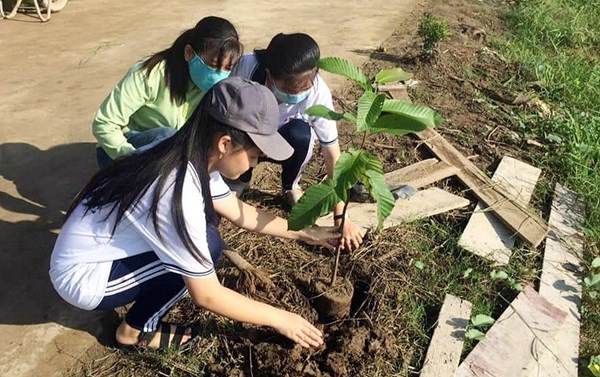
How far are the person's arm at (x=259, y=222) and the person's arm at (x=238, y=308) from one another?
45 cm

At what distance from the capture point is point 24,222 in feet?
10.5

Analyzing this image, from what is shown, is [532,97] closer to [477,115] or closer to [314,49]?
[477,115]

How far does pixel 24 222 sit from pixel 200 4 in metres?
4.47

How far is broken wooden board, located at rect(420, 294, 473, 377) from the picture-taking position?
249 centimetres

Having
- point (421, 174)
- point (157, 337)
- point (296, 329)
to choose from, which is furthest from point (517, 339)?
point (157, 337)

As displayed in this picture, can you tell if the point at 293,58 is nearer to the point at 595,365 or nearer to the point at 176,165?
the point at 176,165

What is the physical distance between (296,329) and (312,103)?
1280 millimetres

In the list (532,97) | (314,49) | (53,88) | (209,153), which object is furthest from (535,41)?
(209,153)

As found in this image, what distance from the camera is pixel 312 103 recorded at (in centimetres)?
293

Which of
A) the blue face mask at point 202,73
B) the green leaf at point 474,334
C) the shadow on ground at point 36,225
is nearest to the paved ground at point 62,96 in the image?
the shadow on ground at point 36,225

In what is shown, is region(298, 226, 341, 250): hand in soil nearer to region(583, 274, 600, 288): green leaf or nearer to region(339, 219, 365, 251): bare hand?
region(339, 219, 365, 251): bare hand

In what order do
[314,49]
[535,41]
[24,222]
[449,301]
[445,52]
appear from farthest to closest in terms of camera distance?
[535,41] → [445,52] → [24,222] → [449,301] → [314,49]

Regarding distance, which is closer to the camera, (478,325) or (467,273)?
(478,325)

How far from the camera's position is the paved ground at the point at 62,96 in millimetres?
2611
